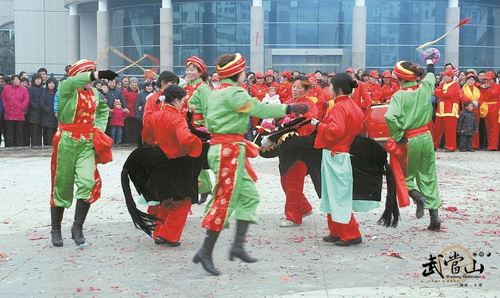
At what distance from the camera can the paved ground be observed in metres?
5.86

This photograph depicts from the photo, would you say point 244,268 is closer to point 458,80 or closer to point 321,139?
point 321,139

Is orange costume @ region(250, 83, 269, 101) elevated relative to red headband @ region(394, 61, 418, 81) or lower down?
lower down

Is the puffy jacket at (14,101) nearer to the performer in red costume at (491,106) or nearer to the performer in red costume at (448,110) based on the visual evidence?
the performer in red costume at (448,110)

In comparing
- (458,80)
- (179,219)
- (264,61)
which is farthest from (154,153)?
(264,61)

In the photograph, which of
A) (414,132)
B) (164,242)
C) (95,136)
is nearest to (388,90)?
(414,132)

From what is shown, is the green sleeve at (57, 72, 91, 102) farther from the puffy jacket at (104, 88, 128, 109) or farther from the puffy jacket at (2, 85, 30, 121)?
the puffy jacket at (104, 88, 128, 109)

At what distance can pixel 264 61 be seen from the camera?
3581 cm

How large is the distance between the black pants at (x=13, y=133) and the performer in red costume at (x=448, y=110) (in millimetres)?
9453

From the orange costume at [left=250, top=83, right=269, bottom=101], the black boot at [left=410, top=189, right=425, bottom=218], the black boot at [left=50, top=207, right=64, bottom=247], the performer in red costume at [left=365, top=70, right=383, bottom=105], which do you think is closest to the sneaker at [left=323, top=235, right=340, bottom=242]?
the black boot at [left=410, top=189, right=425, bottom=218]

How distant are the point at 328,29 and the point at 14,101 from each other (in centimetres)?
2179

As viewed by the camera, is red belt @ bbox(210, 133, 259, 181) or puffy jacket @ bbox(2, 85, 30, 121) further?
puffy jacket @ bbox(2, 85, 30, 121)

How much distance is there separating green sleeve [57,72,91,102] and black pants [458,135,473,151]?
38.1 ft

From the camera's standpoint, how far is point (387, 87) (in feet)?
53.0

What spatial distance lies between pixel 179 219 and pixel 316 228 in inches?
65.8
